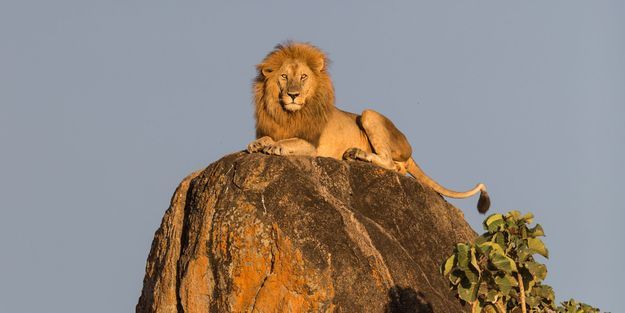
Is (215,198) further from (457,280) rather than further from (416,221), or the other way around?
(457,280)

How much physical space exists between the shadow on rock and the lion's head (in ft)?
12.2

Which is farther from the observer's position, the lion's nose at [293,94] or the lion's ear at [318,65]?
the lion's ear at [318,65]

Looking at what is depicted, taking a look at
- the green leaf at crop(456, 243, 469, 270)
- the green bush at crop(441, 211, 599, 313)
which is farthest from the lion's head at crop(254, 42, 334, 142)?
the green leaf at crop(456, 243, 469, 270)

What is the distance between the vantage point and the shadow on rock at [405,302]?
1719cm

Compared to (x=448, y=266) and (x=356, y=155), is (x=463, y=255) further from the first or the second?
(x=356, y=155)

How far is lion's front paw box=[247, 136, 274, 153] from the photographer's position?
19391 millimetres

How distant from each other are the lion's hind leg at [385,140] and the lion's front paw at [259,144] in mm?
1615

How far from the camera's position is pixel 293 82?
20.5m

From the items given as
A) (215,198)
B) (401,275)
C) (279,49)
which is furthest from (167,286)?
(279,49)

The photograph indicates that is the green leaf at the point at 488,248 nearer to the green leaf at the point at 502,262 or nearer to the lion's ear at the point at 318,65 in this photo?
the green leaf at the point at 502,262

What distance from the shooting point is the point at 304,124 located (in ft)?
67.7

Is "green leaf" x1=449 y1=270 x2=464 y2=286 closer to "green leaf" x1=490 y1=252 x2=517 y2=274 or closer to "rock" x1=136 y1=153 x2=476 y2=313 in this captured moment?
"green leaf" x1=490 y1=252 x2=517 y2=274

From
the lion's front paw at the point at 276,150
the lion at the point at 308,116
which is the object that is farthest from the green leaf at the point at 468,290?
the lion at the point at 308,116

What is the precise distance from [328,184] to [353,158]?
76.4 inches
